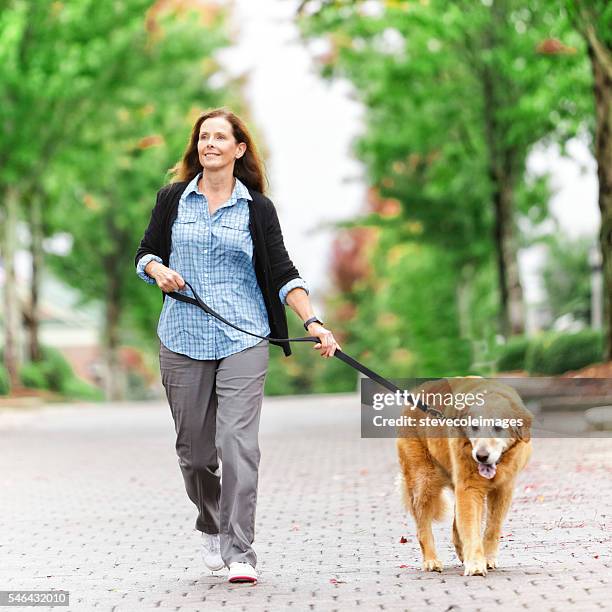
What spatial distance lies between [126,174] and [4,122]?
459 inches

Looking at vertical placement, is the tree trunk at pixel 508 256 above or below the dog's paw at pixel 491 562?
above

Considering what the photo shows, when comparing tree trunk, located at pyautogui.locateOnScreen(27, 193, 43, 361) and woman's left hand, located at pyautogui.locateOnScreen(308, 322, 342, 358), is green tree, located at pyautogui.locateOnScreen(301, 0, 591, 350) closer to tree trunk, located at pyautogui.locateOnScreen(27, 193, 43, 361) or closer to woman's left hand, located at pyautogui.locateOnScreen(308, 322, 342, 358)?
tree trunk, located at pyautogui.locateOnScreen(27, 193, 43, 361)

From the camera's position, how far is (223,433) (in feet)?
20.9

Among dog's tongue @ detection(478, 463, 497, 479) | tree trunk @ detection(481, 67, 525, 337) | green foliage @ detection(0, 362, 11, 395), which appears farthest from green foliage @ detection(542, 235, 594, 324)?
dog's tongue @ detection(478, 463, 497, 479)

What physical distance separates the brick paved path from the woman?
0.39m

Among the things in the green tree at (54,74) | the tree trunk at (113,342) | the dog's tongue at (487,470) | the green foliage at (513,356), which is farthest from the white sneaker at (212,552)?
the tree trunk at (113,342)

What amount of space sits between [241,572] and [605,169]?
12.8 metres

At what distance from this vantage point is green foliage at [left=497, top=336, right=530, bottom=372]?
2440 cm

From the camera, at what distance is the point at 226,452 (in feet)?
20.8

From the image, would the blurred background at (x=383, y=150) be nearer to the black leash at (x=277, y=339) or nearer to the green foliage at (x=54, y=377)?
the green foliage at (x=54, y=377)

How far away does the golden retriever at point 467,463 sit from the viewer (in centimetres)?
600

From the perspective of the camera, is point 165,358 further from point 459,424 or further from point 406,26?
point 406,26

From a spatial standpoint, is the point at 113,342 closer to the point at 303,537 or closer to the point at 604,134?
the point at 604,134

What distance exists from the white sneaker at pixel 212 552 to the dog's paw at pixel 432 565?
963 millimetres
